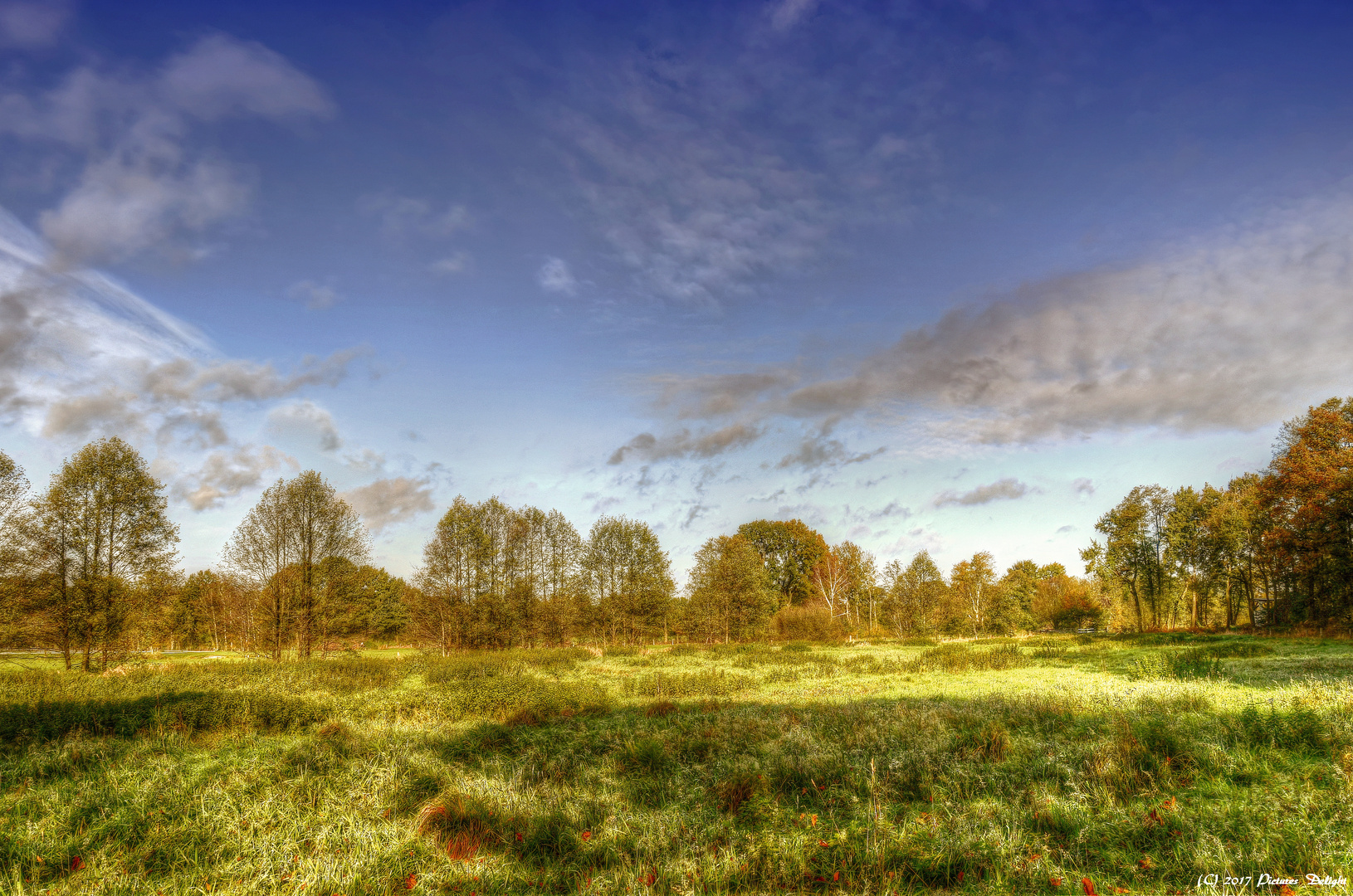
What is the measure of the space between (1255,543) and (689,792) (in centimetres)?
5487

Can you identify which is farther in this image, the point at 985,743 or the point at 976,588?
the point at 976,588

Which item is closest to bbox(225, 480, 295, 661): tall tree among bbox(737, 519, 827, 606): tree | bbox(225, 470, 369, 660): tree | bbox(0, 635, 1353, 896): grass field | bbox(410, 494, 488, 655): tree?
bbox(225, 470, 369, 660): tree

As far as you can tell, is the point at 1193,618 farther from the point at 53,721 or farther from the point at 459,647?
the point at 53,721

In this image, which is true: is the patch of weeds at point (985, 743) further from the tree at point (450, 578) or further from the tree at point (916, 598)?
the tree at point (916, 598)

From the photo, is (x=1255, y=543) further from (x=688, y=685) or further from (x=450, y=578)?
(x=450, y=578)

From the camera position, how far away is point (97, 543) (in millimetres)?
24453

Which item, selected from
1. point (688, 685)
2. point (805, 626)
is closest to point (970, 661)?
point (688, 685)

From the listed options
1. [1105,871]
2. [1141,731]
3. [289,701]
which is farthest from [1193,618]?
[289,701]

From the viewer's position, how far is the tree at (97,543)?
75.6 ft

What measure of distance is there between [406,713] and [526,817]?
841 cm

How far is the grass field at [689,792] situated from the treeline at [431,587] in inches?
577

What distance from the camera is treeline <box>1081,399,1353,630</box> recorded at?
101 feet

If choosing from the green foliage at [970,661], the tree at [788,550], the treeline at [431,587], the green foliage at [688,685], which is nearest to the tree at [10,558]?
the treeline at [431,587]

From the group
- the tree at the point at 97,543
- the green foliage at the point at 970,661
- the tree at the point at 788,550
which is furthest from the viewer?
the tree at the point at 788,550
